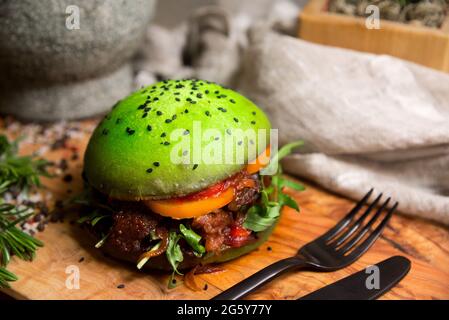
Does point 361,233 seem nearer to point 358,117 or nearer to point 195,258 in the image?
point 358,117

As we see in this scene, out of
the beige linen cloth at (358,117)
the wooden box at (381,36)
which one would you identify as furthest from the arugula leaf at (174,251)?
the wooden box at (381,36)

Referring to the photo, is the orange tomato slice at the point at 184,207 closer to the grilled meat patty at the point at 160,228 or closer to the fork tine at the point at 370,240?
the grilled meat patty at the point at 160,228

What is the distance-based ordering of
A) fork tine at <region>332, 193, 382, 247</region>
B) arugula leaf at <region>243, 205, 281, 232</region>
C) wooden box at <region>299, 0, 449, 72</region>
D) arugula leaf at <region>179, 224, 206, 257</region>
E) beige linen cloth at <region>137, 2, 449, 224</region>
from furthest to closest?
wooden box at <region>299, 0, 449, 72</region> < beige linen cloth at <region>137, 2, 449, 224</region> < fork tine at <region>332, 193, 382, 247</region> < arugula leaf at <region>243, 205, 281, 232</region> < arugula leaf at <region>179, 224, 206, 257</region>

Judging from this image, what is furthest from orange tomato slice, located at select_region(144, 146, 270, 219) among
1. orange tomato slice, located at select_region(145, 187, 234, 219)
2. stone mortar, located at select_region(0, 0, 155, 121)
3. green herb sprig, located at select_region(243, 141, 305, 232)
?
stone mortar, located at select_region(0, 0, 155, 121)

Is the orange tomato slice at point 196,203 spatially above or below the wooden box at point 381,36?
below

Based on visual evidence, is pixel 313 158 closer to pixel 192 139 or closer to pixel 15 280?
pixel 192 139

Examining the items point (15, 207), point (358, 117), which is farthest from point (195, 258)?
point (358, 117)

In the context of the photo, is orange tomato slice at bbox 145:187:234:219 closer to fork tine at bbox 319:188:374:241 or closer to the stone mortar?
fork tine at bbox 319:188:374:241
